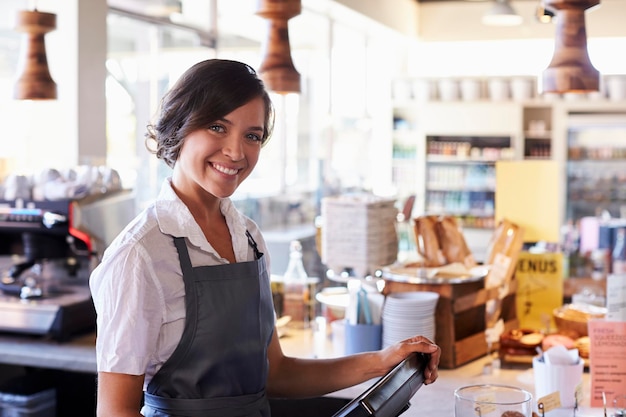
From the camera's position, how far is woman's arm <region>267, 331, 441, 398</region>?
6.80ft

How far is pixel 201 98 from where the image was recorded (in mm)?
1819

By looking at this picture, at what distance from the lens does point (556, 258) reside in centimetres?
349

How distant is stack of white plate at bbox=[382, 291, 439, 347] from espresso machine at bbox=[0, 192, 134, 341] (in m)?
1.21

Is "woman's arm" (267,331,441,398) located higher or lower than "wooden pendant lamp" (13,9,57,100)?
lower

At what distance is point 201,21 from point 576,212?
5.25 metres

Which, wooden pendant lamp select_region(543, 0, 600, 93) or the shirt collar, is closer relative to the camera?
the shirt collar

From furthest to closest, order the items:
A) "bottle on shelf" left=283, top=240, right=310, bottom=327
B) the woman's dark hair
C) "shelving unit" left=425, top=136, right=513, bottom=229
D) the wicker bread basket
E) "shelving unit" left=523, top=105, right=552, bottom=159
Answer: "shelving unit" left=425, top=136, right=513, bottom=229 < "shelving unit" left=523, top=105, right=552, bottom=159 < "bottle on shelf" left=283, top=240, right=310, bottom=327 < the wicker bread basket < the woman's dark hair

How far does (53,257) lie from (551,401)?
6.76 feet

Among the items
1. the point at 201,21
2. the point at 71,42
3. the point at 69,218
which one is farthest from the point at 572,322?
the point at 201,21

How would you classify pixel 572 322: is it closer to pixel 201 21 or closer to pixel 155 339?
pixel 155 339

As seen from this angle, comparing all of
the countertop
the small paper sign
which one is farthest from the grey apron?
the countertop

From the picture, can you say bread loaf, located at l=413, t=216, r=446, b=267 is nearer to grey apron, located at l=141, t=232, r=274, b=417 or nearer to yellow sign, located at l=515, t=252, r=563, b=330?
yellow sign, located at l=515, t=252, r=563, b=330

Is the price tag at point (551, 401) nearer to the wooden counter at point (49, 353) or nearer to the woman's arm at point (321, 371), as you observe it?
the woman's arm at point (321, 371)

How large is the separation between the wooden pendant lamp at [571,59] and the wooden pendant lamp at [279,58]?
92cm
